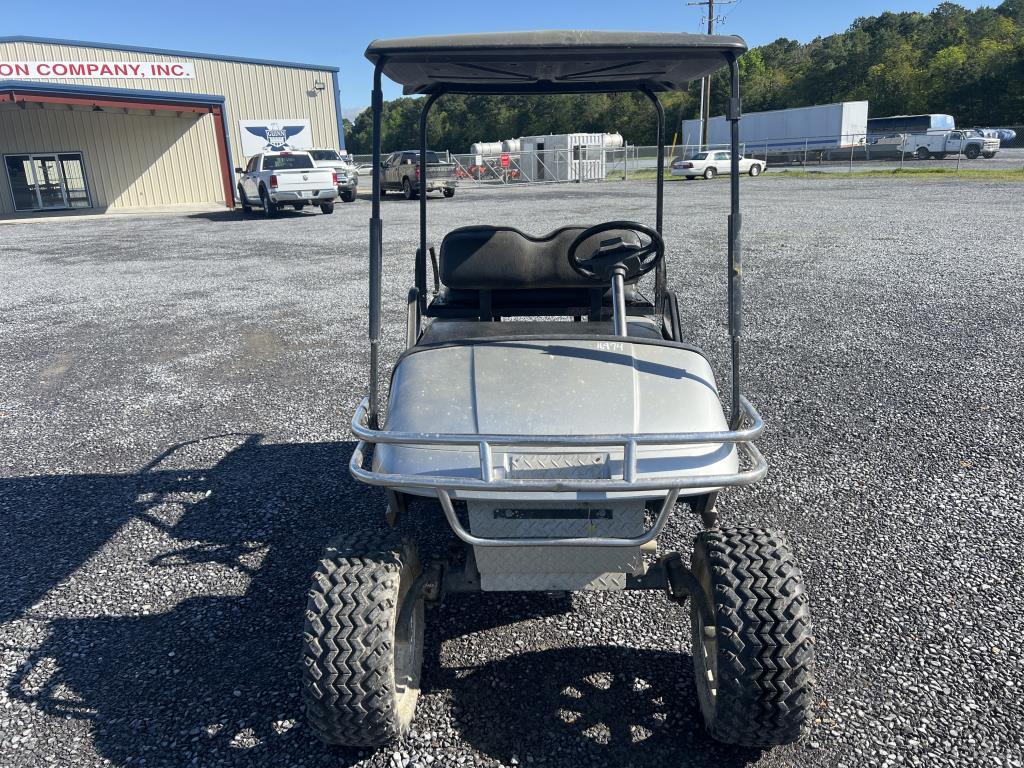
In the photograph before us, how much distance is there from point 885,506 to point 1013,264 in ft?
26.7

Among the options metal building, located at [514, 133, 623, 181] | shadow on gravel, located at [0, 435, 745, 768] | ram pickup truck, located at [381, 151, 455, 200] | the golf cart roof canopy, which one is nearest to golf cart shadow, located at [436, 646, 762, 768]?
shadow on gravel, located at [0, 435, 745, 768]

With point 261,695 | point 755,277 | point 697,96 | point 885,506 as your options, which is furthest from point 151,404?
point 697,96

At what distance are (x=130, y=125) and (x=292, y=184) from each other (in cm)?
1301

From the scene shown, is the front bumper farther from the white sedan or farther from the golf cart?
the golf cart

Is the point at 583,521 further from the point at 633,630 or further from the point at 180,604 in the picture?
the point at 180,604

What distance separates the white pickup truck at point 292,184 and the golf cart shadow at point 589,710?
Result: 20.3 metres

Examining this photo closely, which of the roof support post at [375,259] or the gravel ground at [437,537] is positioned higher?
the roof support post at [375,259]

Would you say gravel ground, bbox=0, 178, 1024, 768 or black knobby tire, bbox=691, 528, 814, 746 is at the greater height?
black knobby tire, bbox=691, 528, 814, 746

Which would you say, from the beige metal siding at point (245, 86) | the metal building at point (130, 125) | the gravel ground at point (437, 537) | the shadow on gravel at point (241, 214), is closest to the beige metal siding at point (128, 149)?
the metal building at point (130, 125)

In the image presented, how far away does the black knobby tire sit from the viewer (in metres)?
2.16

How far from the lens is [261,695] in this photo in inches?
106

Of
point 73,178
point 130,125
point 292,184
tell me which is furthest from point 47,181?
point 292,184

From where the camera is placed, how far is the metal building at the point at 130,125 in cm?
2711

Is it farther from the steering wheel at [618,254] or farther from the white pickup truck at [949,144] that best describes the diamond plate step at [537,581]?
the white pickup truck at [949,144]
